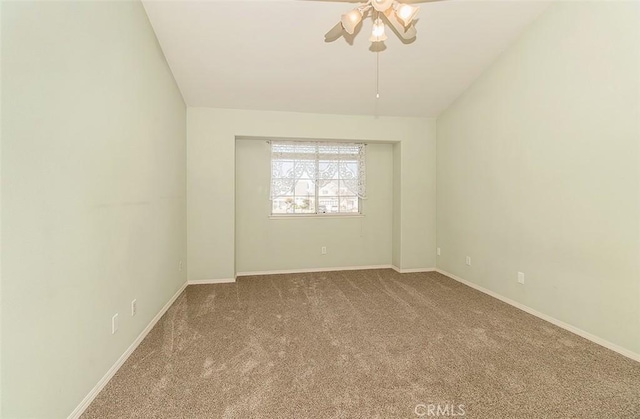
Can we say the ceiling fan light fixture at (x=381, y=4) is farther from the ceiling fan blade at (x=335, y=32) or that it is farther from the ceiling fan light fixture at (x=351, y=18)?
the ceiling fan blade at (x=335, y=32)

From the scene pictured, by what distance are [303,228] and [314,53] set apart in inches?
95.9

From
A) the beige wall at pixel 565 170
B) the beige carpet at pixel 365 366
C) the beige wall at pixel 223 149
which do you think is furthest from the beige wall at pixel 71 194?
the beige wall at pixel 565 170

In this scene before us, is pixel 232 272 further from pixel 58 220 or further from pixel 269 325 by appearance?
pixel 58 220

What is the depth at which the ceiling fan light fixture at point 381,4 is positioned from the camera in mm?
1732

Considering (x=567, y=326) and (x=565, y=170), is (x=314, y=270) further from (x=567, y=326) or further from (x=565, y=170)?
(x=565, y=170)

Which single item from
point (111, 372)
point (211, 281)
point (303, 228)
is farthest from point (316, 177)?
point (111, 372)

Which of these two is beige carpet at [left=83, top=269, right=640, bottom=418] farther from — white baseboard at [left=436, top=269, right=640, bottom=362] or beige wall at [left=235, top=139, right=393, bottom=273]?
beige wall at [left=235, top=139, right=393, bottom=273]

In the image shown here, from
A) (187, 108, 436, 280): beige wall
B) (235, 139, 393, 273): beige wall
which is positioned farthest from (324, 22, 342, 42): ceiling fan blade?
(235, 139, 393, 273): beige wall

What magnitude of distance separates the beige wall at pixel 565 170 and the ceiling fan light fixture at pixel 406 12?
1620 millimetres

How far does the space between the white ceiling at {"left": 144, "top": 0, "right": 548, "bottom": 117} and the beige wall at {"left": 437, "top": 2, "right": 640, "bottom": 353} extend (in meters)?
0.36

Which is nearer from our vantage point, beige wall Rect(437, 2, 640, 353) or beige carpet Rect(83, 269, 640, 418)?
beige carpet Rect(83, 269, 640, 418)

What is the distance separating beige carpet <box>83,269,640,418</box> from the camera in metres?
1.46

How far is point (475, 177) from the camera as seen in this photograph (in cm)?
341

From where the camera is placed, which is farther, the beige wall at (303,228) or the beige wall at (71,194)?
the beige wall at (303,228)
